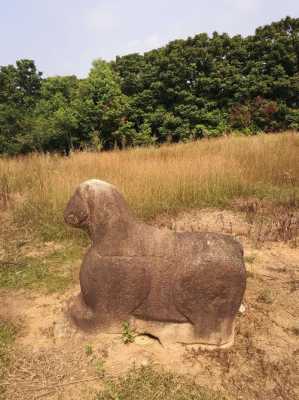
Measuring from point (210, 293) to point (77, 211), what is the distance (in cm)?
109

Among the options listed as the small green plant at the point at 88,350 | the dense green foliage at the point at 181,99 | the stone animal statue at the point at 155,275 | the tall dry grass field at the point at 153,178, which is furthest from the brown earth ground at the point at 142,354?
the dense green foliage at the point at 181,99

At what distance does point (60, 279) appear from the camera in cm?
361

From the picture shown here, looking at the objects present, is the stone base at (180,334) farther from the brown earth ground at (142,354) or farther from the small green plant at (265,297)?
the small green plant at (265,297)

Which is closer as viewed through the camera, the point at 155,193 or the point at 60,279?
the point at 60,279

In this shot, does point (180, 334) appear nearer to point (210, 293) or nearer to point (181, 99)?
point (210, 293)

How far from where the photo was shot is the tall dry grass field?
5285mm

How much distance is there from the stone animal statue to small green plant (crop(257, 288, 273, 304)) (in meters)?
0.77

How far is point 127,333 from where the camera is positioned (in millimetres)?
2512

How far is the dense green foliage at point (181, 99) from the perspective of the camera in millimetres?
16641

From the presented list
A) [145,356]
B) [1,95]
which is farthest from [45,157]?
[1,95]

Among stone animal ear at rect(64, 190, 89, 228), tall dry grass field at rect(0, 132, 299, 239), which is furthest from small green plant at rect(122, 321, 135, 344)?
tall dry grass field at rect(0, 132, 299, 239)

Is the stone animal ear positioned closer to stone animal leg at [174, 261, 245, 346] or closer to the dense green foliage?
stone animal leg at [174, 261, 245, 346]

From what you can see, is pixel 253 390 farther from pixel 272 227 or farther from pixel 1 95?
pixel 1 95

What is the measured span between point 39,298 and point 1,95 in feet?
63.5
